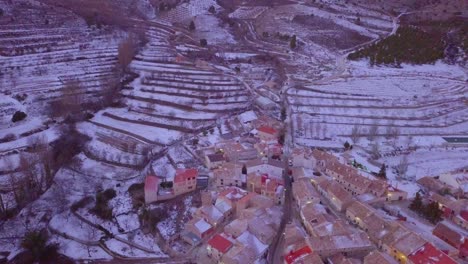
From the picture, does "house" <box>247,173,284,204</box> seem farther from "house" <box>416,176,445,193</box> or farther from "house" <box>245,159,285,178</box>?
"house" <box>416,176,445,193</box>

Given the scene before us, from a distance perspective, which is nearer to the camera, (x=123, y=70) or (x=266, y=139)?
(x=266, y=139)

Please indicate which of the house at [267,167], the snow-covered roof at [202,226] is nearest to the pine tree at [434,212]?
the house at [267,167]

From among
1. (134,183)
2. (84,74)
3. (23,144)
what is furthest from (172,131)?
(84,74)

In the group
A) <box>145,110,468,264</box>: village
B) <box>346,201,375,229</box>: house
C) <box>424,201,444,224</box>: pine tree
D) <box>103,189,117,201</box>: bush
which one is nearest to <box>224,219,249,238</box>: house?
<box>145,110,468,264</box>: village

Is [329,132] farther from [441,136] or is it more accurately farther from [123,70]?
[123,70]

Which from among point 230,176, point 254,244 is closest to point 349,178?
point 230,176

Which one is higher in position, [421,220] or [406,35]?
[406,35]

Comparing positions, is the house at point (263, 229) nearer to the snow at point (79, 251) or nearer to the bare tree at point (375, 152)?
the snow at point (79, 251)
